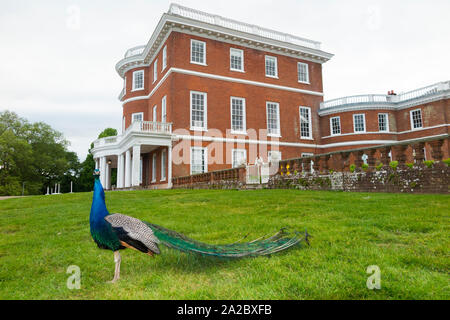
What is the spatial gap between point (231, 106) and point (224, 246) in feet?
69.7

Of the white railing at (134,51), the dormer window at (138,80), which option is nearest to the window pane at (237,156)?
the dormer window at (138,80)

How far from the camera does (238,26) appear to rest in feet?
81.9

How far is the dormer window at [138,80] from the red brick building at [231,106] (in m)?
0.09

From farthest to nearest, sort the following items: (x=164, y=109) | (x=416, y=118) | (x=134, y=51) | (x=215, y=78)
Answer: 1. (x=134, y=51)
2. (x=416, y=118)
3. (x=215, y=78)
4. (x=164, y=109)

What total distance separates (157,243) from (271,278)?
3.85 feet

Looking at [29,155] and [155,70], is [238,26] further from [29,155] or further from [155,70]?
[29,155]

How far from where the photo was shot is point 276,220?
19.1ft

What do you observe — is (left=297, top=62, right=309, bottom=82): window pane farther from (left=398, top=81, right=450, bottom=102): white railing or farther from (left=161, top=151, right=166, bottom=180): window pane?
A: (left=161, top=151, right=166, bottom=180): window pane

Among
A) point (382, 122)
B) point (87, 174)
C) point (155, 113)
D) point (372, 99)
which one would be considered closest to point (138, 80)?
point (155, 113)

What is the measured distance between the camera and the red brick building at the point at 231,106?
72.3 ft
